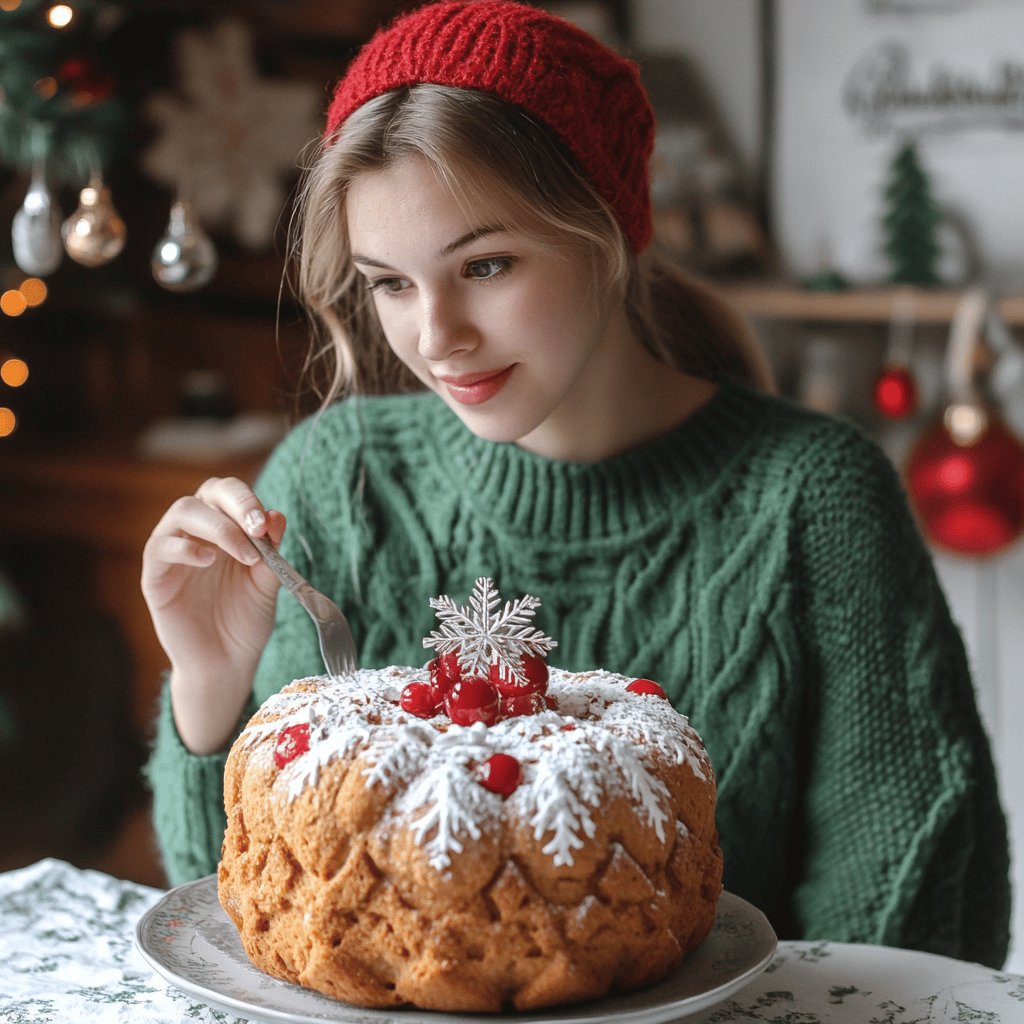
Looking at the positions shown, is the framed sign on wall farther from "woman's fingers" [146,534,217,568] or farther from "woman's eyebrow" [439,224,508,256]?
"woman's fingers" [146,534,217,568]

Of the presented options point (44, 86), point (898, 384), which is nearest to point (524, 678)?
point (44, 86)

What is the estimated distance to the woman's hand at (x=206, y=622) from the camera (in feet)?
3.56

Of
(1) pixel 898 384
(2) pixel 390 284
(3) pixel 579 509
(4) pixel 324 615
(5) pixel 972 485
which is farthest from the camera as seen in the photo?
(1) pixel 898 384

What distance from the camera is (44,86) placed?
67.6 inches

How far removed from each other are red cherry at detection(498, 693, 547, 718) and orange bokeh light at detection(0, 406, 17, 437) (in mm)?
2127

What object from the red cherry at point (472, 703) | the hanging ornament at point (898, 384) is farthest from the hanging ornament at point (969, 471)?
the red cherry at point (472, 703)

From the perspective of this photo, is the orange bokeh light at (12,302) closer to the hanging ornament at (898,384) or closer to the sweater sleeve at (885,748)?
the hanging ornament at (898,384)

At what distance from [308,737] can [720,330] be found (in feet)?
2.64

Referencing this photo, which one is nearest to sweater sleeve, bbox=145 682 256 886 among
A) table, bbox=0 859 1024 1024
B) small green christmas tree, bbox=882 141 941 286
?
table, bbox=0 859 1024 1024

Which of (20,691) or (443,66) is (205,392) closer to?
(20,691)

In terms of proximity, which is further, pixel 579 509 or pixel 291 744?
pixel 579 509

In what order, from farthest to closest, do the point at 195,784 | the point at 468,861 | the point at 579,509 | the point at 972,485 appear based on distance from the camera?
the point at 972,485 → the point at 579,509 → the point at 195,784 → the point at 468,861

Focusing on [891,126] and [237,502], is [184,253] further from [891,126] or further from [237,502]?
[891,126]

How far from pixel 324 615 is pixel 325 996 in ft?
0.99
